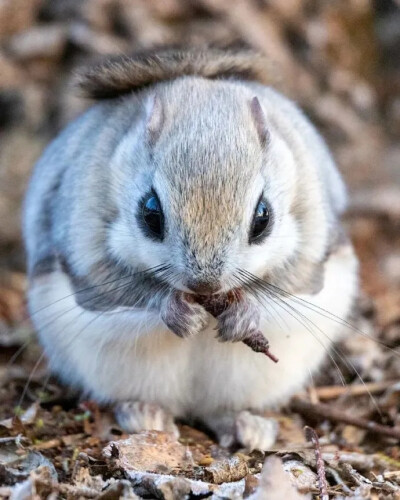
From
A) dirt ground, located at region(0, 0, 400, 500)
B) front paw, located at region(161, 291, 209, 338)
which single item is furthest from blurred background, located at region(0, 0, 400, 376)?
front paw, located at region(161, 291, 209, 338)

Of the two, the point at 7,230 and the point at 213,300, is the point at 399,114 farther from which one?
the point at 213,300

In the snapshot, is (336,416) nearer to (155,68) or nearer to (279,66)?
(155,68)

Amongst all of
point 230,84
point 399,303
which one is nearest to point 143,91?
point 230,84

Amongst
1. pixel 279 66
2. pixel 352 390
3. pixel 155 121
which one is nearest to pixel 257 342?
pixel 155 121

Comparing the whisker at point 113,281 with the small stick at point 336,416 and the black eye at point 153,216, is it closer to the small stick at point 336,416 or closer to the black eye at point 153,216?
the black eye at point 153,216

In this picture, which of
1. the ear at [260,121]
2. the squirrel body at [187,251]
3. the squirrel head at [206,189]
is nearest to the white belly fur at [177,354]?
the squirrel body at [187,251]

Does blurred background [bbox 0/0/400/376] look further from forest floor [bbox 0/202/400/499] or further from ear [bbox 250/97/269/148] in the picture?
ear [bbox 250/97/269/148]
